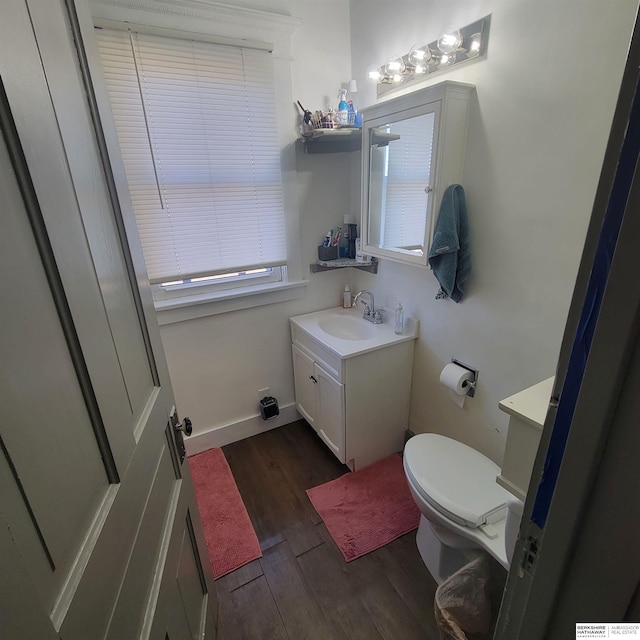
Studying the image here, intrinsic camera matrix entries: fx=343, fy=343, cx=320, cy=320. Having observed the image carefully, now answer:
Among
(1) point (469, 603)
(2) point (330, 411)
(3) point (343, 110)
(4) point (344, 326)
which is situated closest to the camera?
(1) point (469, 603)

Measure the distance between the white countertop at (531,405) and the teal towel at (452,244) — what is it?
Answer: 63 cm

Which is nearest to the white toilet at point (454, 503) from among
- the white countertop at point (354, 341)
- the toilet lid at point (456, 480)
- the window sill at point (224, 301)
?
the toilet lid at point (456, 480)

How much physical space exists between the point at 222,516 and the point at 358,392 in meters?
0.96

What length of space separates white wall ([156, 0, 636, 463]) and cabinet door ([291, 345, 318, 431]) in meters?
0.09

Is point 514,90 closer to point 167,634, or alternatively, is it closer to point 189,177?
point 189,177

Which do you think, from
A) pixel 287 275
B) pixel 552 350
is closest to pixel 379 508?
pixel 552 350

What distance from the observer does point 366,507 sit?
181 centimetres

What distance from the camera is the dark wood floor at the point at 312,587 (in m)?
1.32

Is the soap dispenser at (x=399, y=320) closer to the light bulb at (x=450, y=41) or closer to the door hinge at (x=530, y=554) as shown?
the light bulb at (x=450, y=41)

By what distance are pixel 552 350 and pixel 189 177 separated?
1.85m

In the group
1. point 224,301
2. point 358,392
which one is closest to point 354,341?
point 358,392

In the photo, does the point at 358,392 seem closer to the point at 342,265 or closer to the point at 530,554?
the point at 342,265

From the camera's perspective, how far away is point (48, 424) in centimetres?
43

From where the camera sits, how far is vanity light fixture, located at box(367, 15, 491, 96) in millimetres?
1305
